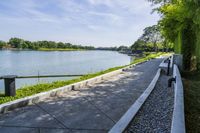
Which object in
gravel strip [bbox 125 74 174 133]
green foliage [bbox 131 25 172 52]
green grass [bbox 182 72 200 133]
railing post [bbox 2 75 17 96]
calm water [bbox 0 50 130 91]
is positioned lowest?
calm water [bbox 0 50 130 91]

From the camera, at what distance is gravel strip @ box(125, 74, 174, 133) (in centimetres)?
492

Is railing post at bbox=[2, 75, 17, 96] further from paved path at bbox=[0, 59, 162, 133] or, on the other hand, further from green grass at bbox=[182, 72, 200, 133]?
green grass at bbox=[182, 72, 200, 133]

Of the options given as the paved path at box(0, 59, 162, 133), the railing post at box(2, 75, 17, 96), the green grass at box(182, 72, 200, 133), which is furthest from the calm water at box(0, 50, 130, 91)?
the green grass at box(182, 72, 200, 133)

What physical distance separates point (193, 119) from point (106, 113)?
2205 mm

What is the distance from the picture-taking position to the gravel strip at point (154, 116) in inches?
194

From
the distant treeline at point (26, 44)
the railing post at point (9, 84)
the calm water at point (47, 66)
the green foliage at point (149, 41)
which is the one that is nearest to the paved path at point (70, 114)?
the railing post at point (9, 84)

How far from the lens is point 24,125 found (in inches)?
199

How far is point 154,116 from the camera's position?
5.79m

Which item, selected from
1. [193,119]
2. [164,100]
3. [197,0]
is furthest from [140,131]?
[197,0]

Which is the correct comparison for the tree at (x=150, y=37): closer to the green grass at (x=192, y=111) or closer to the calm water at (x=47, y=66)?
the calm water at (x=47, y=66)

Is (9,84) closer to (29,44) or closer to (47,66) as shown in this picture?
(47,66)

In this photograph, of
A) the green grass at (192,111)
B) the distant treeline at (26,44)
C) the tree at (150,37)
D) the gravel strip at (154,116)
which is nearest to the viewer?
the gravel strip at (154,116)

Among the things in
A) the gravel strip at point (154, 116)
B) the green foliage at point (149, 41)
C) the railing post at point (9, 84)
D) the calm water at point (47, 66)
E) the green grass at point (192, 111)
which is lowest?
the calm water at point (47, 66)

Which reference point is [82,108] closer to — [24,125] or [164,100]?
[24,125]
